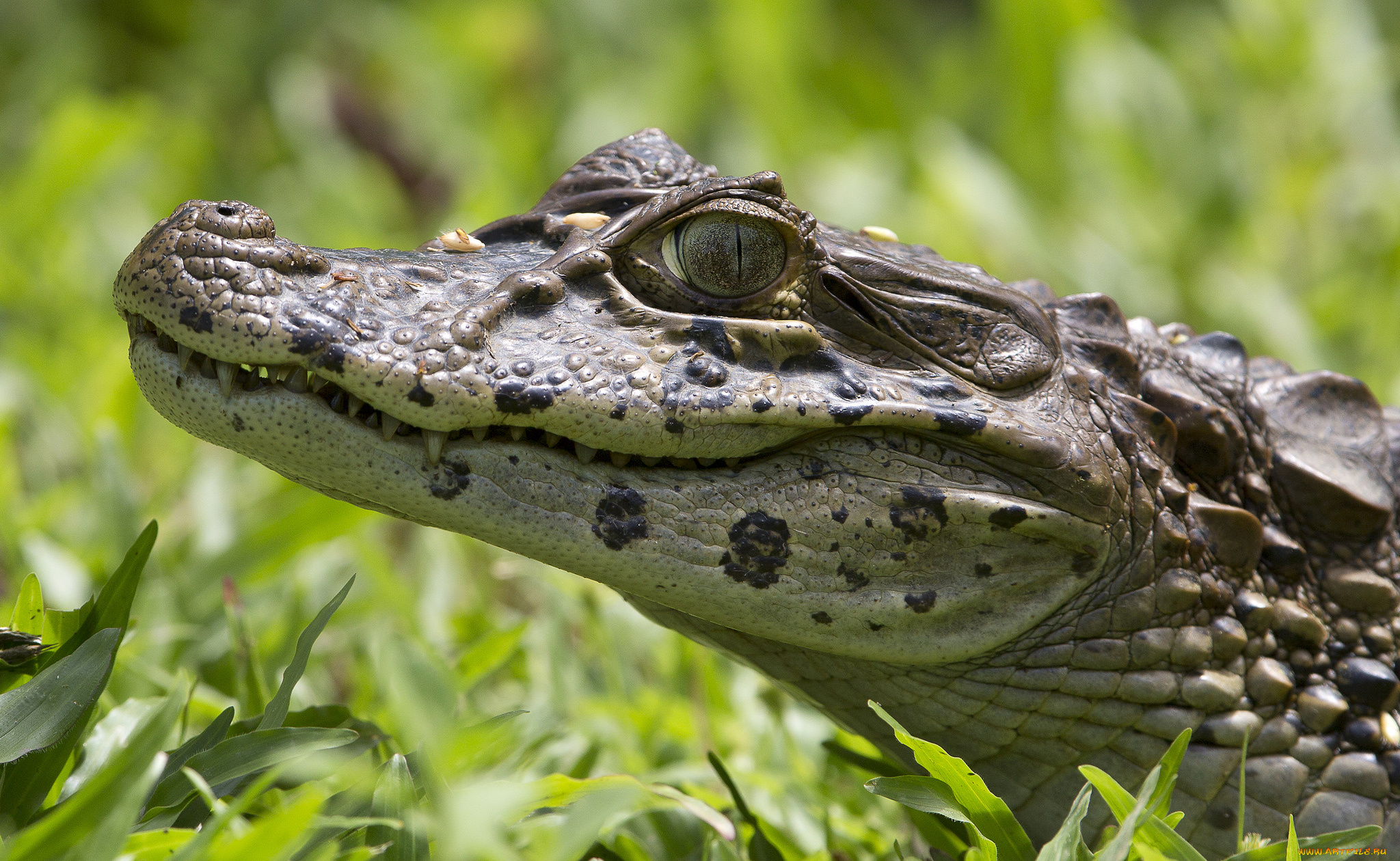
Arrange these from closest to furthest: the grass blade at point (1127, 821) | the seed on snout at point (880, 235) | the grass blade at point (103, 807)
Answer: the grass blade at point (103, 807)
the grass blade at point (1127, 821)
the seed on snout at point (880, 235)

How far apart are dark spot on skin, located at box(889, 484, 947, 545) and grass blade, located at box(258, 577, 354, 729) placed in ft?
2.68

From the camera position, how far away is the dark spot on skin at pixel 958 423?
1.73 metres

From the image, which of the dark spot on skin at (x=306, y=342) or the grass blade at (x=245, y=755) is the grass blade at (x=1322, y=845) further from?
the dark spot on skin at (x=306, y=342)

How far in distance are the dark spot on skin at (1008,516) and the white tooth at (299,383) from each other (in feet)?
3.35

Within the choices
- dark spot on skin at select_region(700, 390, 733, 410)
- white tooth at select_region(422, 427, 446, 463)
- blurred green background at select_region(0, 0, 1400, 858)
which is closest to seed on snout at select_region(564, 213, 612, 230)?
dark spot on skin at select_region(700, 390, 733, 410)

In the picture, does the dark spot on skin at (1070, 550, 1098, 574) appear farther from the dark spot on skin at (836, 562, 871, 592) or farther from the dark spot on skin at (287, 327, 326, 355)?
the dark spot on skin at (287, 327, 326, 355)

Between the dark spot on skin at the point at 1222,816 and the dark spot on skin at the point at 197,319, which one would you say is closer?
the dark spot on skin at the point at 197,319

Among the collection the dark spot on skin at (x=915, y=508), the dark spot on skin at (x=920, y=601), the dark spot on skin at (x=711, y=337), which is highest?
the dark spot on skin at (x=711, y=337)

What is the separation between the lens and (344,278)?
1592 millimetres

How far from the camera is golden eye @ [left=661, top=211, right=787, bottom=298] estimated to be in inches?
70.3

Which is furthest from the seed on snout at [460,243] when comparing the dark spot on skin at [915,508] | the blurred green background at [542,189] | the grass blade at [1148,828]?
the grass blade at [1148,828]

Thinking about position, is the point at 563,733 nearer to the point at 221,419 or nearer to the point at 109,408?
the point at 221,419

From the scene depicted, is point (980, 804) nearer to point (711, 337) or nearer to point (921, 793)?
point (921, 793)

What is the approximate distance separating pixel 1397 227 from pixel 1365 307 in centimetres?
76
